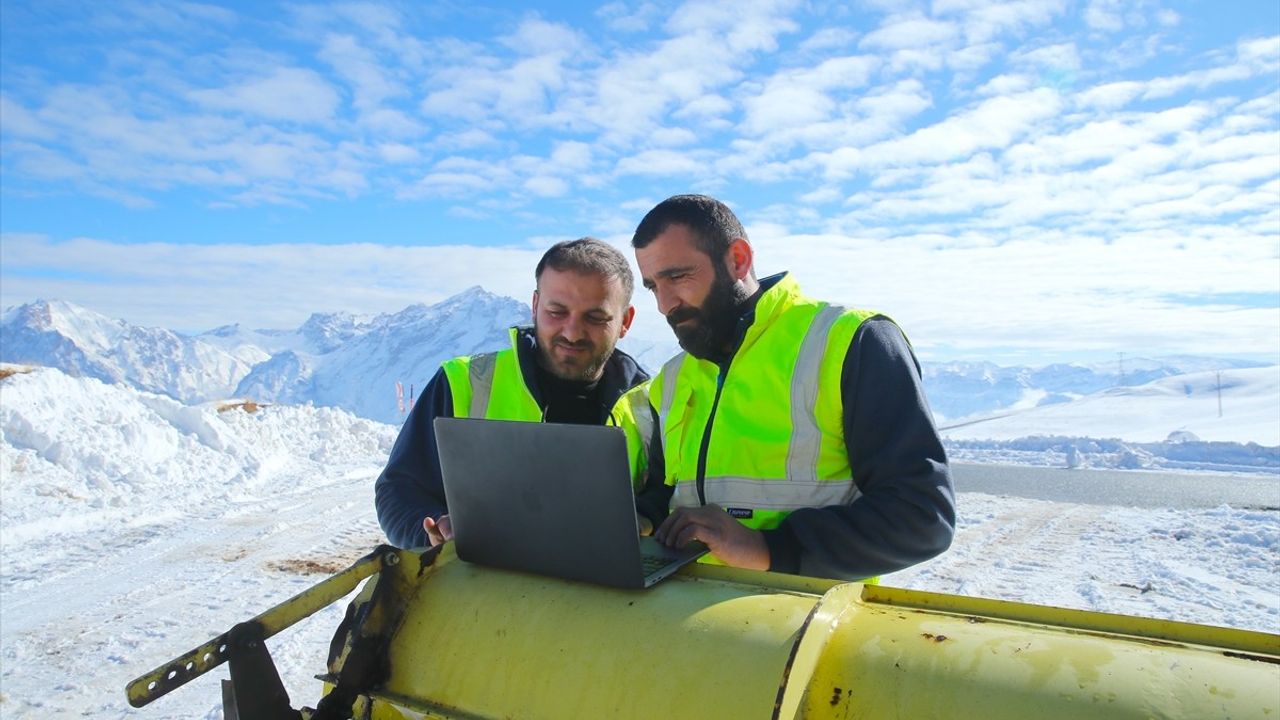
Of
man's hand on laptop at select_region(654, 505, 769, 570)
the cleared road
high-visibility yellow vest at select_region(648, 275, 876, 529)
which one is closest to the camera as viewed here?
man's hand on laptop at select_region(654, 505, 769, 570)

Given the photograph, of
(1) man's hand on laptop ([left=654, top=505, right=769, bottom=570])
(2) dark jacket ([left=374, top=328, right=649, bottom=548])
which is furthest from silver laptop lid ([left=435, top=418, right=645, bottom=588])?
(2) dark jacket ([left=374, top=328, right=649, bottom=548])

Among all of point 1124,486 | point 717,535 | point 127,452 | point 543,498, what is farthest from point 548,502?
point 1124,486

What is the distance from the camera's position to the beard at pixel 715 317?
2566mm

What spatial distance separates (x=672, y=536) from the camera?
181cm

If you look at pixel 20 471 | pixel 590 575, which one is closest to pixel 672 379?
pixel 590 575

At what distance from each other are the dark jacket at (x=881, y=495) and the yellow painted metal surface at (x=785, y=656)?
0.53m

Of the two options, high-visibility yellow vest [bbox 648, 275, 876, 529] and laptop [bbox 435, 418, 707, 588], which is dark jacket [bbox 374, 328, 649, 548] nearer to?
high-visibility yellow vest [bbox 648, 275, 876, 529]

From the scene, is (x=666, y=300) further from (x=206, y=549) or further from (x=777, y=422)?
(x=206, y=549)

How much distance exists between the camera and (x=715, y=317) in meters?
2.56

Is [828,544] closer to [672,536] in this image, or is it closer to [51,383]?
[672,536]

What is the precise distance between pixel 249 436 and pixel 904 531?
47.1ft

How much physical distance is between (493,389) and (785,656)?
90.5 inches

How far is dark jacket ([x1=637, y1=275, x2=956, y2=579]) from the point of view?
2.00 metres

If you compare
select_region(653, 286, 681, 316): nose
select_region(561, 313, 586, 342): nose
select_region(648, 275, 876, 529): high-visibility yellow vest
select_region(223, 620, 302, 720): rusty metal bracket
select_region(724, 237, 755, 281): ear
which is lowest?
select_region(223, 620, 302, 720): rusty metal bracket
